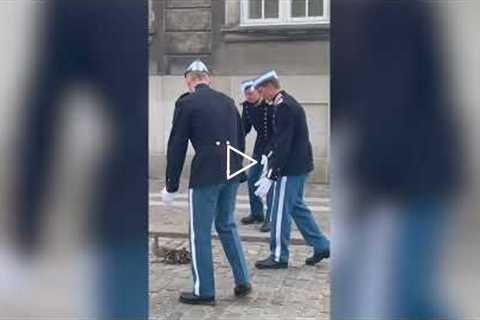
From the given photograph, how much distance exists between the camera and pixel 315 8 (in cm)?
1247

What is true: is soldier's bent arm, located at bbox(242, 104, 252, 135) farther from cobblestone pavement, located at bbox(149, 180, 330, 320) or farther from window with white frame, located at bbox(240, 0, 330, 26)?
window with white frame, located at bbox(240, 0, 330, 26)

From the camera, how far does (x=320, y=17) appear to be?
12.4 metres

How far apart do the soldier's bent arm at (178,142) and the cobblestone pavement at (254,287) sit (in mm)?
917

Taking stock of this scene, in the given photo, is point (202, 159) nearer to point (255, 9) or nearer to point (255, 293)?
point (255, 293)

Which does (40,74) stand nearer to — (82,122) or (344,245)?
(82,122)

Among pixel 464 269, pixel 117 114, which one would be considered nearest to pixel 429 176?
pixel 464 269

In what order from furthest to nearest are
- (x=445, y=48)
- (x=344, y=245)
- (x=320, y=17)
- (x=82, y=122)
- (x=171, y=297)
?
1. (x=320, y=17)
2. (x=171, y=297)
3. (x=82, y=122)
4. (x=344, y=245)
5. (x=445, y=48)

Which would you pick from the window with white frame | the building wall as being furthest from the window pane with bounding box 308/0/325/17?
the building wall

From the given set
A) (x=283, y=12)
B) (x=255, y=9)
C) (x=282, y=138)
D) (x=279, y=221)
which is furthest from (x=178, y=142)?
(x=255, y=9)

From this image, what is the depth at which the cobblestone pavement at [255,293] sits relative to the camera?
489 cm

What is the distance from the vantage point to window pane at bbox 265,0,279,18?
12.7 m

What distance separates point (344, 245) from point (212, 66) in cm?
986

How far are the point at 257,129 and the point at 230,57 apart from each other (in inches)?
182

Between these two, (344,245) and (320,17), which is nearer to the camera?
(344,245)
